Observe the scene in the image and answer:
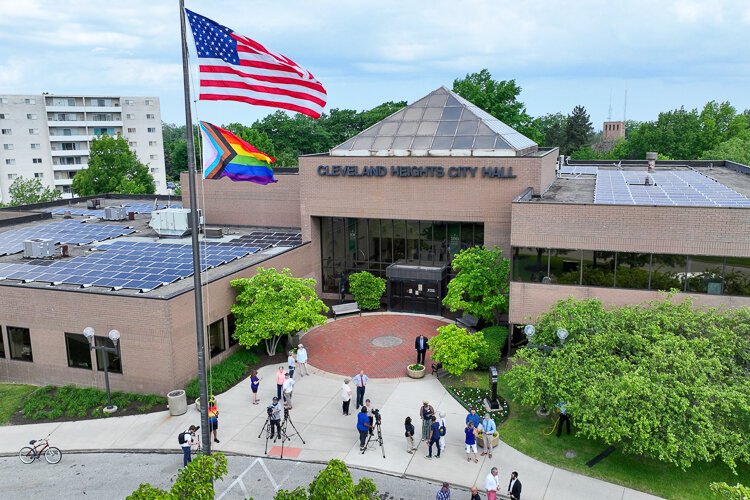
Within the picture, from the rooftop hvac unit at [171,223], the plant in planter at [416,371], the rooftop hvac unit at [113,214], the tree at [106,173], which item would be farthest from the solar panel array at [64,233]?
the tree at [106,173]

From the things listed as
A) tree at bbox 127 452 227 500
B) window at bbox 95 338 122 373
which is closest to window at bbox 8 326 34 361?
window at bbox 95 338 122 373

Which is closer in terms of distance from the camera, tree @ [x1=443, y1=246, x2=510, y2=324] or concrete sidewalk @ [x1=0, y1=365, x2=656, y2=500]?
concrete sidewalk @ [x1=0, y1=365, x2=656, y2=500]

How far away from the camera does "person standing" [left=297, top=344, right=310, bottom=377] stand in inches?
973

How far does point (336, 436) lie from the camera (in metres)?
20.0

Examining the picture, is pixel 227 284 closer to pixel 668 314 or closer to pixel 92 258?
pixel 92 258

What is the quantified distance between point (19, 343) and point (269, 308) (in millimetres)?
10387

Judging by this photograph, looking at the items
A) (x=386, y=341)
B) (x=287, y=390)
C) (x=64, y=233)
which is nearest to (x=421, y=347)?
(x=386, y=341)

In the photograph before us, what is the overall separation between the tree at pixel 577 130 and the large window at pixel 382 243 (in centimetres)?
7740

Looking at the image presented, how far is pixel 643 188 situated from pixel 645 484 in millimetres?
18562

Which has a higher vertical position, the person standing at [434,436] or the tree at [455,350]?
the tree at [455,350]

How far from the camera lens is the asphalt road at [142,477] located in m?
16.9

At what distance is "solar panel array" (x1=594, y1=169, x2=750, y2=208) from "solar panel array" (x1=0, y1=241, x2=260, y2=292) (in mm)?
18767

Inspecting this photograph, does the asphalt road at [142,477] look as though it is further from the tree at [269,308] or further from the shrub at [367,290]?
the shrub at [367,290]

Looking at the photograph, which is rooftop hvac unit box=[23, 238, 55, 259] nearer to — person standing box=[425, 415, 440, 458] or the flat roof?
the flat roof
